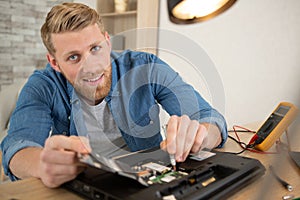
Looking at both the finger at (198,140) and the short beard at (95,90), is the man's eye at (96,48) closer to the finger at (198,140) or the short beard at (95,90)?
the short beard at (95,90)

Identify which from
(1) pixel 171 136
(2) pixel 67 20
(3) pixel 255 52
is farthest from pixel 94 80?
(3) pixel 255 52

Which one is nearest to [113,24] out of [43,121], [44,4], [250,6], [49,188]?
[44,4]

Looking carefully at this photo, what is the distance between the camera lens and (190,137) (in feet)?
2.24

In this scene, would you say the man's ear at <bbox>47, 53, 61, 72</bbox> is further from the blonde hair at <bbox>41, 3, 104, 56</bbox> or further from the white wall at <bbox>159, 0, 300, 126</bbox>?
the white wall at <bbox>159, 0, 300, 126</bbox>

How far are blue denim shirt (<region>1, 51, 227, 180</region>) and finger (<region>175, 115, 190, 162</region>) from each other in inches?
9.5

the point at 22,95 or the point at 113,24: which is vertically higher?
the point at 113,24

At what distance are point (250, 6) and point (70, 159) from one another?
1.81m

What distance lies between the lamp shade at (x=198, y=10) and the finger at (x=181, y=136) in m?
0.24

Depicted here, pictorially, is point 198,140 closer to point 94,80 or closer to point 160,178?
point 160,178

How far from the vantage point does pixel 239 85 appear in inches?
81.9

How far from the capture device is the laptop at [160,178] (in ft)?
1.53

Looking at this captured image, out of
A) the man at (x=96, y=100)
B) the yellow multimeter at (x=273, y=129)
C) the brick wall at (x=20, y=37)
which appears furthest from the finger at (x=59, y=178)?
the brick wall at (x=20, y=37)

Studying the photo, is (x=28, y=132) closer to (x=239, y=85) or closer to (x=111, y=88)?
(x=111, y=88)

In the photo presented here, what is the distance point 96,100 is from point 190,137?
491 mm
